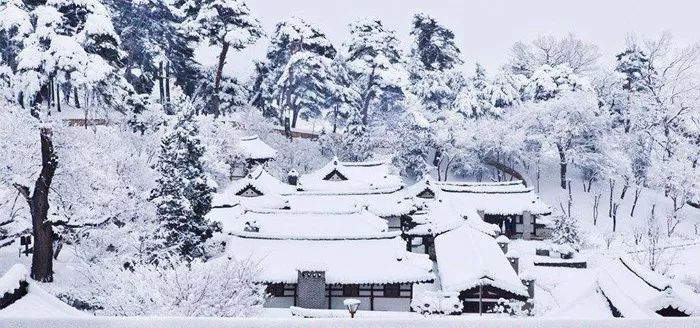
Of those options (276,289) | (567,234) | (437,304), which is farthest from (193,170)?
(567,234)

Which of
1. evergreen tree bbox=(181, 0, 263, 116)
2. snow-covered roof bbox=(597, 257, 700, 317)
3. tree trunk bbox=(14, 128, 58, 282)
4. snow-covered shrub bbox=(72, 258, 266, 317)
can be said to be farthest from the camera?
evergreen tree bbox=(181, 0, 263, 116)

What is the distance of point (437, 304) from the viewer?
861 inches

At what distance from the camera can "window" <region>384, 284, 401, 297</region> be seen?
23.4 m

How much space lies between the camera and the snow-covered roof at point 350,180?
124ft

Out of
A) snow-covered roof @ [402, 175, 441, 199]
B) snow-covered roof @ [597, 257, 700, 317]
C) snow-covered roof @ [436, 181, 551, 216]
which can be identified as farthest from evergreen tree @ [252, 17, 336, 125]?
snow-covered roof @ [597, 257, 700, 317]

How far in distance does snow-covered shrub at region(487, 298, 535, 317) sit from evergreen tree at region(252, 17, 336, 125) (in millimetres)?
31195

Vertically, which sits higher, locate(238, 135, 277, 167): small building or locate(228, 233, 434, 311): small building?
locate(238, 135, 277, 167): small building

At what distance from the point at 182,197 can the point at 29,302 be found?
14111 millimetres

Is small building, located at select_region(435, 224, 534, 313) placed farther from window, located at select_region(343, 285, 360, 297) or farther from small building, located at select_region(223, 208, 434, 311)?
window, located at select_region(343, 285, 360, 297)

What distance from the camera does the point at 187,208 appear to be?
23.1m

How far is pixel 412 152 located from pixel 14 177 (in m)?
34.5

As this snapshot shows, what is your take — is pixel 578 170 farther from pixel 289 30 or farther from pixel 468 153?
pixel 289 30

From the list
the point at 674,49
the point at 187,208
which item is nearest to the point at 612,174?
the point at 674,49

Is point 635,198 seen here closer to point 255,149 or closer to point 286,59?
point 255,149
